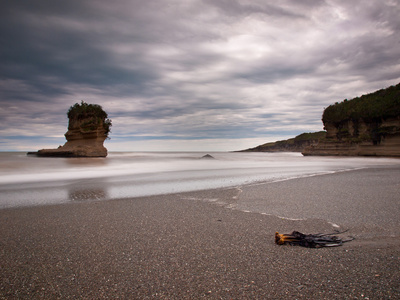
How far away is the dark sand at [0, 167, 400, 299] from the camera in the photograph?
Result: 241 cm

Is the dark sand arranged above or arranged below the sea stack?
below

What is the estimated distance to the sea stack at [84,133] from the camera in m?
39.7

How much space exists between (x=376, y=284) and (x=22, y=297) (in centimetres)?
369

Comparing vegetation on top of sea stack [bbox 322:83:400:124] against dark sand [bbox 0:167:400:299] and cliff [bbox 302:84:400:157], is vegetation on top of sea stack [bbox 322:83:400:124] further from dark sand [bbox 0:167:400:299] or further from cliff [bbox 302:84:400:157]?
dark sand [bbox 0:167:400:299]

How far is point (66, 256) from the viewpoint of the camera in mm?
3182

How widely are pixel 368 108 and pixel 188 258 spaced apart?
2048 inches

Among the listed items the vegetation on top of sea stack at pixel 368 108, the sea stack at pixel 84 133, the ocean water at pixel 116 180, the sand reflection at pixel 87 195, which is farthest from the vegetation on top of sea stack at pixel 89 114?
the vegetation on top of sea stack at pixel 368 108

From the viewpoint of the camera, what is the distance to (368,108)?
4316cm

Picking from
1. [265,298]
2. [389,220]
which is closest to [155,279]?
[265,298]

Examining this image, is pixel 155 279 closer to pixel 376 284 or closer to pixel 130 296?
pixel 130 296

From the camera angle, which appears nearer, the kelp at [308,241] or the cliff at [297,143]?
the kelp at [308,241]

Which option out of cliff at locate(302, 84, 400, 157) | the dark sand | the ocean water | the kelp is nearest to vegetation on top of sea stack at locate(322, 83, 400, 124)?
cliff at locate(302, 84, 400, 157)

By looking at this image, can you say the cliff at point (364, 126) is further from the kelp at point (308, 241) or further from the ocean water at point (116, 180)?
the kelp at point (308, 241)

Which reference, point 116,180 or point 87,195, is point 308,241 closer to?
point 87,195
